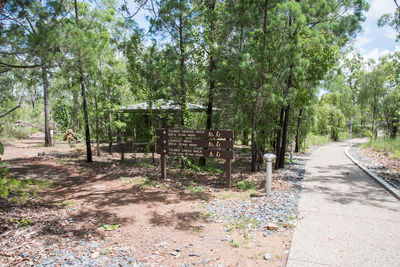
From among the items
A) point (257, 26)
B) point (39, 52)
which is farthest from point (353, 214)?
point (39, 52)

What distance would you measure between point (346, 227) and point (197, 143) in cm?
401

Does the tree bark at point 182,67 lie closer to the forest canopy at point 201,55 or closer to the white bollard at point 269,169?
the forest canopy at point 201,55

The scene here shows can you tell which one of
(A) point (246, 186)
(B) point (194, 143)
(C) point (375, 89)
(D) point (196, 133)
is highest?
(C) point (375, 89)

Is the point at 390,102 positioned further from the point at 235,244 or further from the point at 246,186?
the point at 235,244

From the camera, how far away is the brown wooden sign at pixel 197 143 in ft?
21.0

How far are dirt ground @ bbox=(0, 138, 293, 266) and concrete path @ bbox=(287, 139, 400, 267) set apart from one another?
0.33 meters

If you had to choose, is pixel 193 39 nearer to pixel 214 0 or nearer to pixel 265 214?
pixel 214 0

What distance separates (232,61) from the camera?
24.9 feet

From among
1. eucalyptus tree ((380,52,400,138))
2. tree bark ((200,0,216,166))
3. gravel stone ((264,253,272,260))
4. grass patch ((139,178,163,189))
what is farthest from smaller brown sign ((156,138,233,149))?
eucalyptus tree ((380,52,400,138))

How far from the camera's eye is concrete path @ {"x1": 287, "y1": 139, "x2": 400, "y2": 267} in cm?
295

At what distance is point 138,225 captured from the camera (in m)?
4.14

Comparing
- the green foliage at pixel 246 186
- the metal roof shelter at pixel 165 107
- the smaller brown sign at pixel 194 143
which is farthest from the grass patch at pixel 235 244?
the metal roof shelter at pixel 165 107

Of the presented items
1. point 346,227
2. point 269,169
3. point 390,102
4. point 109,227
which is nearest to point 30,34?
point 109,227

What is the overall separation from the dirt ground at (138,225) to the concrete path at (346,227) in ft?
1.10
